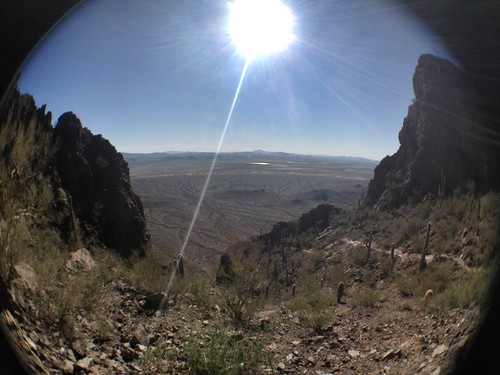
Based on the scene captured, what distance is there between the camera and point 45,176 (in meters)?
1.28

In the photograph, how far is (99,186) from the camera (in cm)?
158

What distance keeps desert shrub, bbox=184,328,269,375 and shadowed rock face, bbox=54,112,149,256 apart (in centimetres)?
71

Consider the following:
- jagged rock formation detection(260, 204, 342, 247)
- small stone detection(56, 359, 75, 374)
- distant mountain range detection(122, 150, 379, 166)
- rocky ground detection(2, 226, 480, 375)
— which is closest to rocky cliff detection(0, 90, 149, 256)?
distant mountain range detection(122, 150, 379, 166)

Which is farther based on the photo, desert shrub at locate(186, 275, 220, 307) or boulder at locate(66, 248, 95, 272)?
desert shrub at locate(186, 275, 220, 307)

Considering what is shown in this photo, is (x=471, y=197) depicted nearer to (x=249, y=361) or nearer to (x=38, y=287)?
(x=249, y=361)

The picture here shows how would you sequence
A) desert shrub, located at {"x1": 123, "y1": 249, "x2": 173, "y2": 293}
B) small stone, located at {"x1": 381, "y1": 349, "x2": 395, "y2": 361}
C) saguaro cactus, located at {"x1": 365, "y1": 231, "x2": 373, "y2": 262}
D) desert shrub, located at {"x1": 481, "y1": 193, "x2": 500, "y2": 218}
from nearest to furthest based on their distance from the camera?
desert shrub, located at {"x1": 481, "y1": 193, "x2": 500, "y2": 218} → small stone, located at {"x1": 381, "y1": 349, "x2": 395, "y2": 361} → saguaro cactus, located at {"x1": 365, "y1": 231, "x2": 373, "y2": 262} → desert shrub, located at {"x1": 123, "y1": 249, "x2": 173, "y2": 293}

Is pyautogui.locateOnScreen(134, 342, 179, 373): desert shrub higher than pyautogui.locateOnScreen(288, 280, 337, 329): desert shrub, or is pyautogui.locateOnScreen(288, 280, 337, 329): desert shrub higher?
pyautogui.locateOnScreen(288, 280, 337, 329): desert shrub

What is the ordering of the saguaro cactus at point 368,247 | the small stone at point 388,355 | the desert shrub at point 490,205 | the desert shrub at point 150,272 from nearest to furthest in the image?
the desert shrub at point 490,205 < the small stone at point 388,355 < the saguaro cactus at point 368,247 < the desert shrub at point 150,272

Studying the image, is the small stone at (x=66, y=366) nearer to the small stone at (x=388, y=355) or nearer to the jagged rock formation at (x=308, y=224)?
the jagged rock formation at (x=308, y=224)

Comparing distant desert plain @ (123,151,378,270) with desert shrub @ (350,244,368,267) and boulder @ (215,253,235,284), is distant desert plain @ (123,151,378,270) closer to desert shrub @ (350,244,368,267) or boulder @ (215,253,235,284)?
boulder @ (215,253,235,284)

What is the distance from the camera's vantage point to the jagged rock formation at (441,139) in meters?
1.08

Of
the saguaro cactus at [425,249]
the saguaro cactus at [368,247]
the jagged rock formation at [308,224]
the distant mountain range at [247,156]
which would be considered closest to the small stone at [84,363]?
the distant mountain range at [247,156]

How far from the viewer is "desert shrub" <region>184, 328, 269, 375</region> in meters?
1.17

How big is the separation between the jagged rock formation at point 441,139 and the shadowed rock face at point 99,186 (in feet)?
4.49
